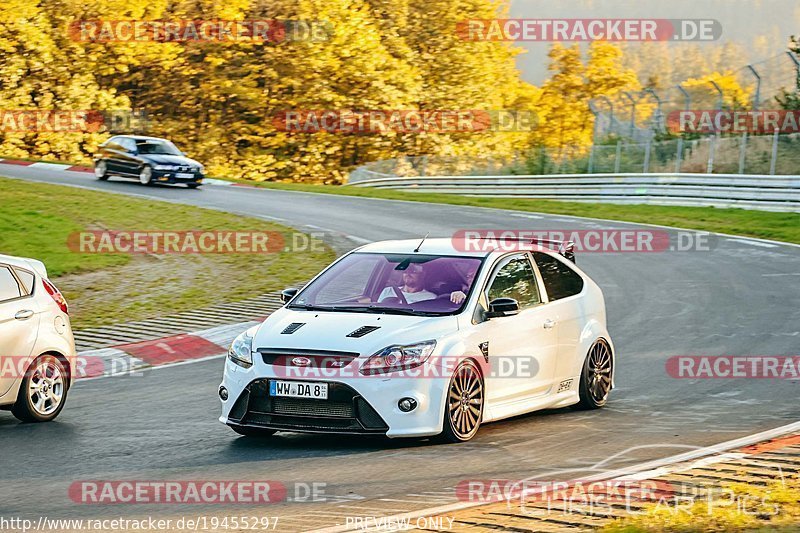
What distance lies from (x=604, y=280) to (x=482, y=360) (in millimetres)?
10421

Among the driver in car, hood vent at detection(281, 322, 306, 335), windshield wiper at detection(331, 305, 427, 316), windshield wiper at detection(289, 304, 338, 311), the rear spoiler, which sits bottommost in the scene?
hood vent at detection(281, 322, 306, 335)

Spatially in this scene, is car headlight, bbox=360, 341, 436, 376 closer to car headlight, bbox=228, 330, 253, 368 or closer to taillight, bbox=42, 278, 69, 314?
car headlight, bbox=228, 330, 253, 368

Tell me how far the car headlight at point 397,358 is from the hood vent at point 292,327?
725 mm

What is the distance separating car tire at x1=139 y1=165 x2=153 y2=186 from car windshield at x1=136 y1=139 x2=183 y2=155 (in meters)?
0.69

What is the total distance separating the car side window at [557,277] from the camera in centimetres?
1080

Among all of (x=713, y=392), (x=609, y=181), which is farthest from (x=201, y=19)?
(x=713, y=392)

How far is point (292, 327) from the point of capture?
30.7 feet

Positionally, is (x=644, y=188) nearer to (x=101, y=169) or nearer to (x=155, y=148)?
(x=155, y=148)

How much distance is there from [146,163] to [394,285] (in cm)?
2629

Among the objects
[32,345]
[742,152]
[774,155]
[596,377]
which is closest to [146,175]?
[742,152]

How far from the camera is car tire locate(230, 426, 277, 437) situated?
30.2 ft

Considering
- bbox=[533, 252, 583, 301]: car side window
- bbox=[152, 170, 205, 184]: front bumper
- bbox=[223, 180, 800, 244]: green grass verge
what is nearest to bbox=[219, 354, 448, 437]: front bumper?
bbox=[533, 252, 583, 301]: car side window

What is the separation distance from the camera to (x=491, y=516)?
6801 millimetres

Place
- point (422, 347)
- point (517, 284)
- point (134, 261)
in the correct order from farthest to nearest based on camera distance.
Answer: point (134, 261) < point (517, 284) < point (422, 347)
